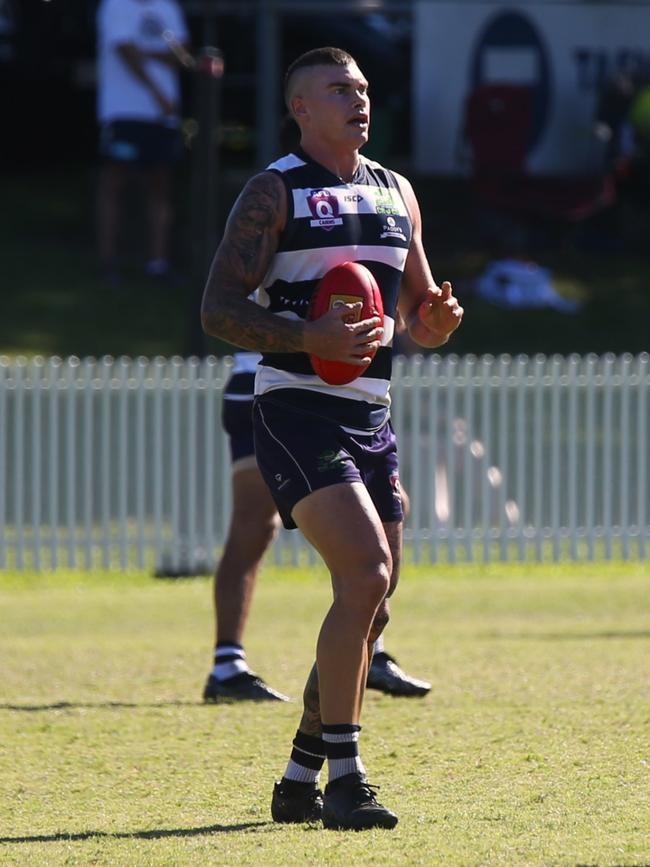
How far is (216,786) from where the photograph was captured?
5.43 metres

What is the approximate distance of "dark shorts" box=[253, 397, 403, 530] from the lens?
4.88 meters

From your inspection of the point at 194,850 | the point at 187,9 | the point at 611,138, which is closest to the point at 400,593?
Answer: the point at 194,850

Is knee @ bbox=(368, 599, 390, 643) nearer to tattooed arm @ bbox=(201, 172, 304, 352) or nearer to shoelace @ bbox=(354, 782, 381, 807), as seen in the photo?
shoelace @ bbox=(354, 782, 381, 807)

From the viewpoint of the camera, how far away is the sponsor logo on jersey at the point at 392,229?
201 inches

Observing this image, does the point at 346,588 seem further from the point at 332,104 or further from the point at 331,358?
the point at 332,104

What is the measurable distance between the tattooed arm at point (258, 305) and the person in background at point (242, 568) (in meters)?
1.94

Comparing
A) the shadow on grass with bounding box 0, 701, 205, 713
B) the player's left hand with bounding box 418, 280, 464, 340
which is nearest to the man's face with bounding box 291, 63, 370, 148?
the player's left hand with bounding box 418, 280, 464, 340

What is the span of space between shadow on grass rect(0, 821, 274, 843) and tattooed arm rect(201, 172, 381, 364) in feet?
4.20

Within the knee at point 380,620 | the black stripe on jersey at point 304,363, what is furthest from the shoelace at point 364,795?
the black stripe on jersey at point 304,363

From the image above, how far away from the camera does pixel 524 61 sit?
18484 millimetres

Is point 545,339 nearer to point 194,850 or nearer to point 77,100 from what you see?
point 77,100

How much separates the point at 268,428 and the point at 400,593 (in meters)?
6.63

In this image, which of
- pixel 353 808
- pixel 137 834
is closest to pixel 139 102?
pixel 137 834

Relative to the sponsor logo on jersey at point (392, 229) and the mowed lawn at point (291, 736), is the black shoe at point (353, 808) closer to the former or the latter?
the mowed lawn at point (291, 736)
